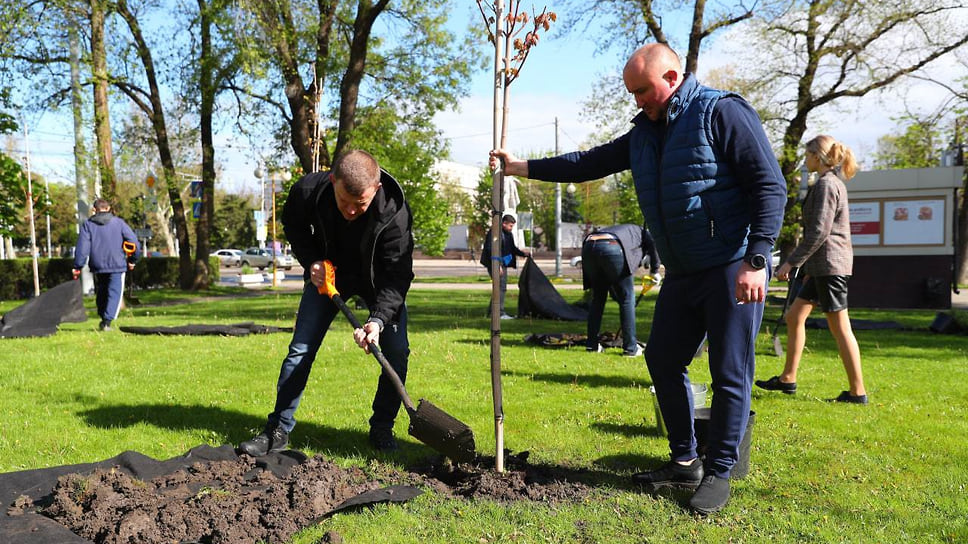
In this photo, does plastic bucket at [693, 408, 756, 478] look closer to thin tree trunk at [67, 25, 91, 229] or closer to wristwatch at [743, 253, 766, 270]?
wristwatch at [743, 253, 766, 270]

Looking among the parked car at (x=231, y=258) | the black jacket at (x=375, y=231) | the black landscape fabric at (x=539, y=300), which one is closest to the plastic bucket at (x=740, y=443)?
the black jacket at (x=375, y=231)

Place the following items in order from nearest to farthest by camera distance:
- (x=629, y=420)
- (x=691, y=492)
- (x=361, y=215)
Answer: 1. (x=691, y=492)
2. (x=361, y=215)
3. (x=629, y=420)

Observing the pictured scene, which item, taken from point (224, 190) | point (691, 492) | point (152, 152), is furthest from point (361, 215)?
point (224, 190)

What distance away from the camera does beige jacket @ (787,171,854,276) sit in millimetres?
5137

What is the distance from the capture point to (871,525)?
3033 millimetres

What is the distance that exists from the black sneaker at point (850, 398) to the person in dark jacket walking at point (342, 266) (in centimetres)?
339

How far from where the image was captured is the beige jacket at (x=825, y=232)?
5.14m

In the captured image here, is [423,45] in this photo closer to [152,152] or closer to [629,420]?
[152,152]

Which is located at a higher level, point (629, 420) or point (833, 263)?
point (833, 263)

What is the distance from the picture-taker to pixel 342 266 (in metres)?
4.25

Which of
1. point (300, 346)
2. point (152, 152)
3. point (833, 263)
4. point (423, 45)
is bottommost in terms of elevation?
point (300, 346)

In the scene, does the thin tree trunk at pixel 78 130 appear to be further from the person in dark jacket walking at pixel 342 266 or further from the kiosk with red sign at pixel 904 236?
the kiosk with red sign at pixel 904 236

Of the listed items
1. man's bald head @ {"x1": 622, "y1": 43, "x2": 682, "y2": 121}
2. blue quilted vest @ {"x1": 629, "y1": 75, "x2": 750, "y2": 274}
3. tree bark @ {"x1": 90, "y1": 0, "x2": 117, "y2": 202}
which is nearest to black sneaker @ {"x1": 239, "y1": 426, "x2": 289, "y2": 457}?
blue quilted vest @ {"x1": 629, "y1": 75, "x2": 750, "y2": 274}

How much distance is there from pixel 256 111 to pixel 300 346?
60.2 ft
